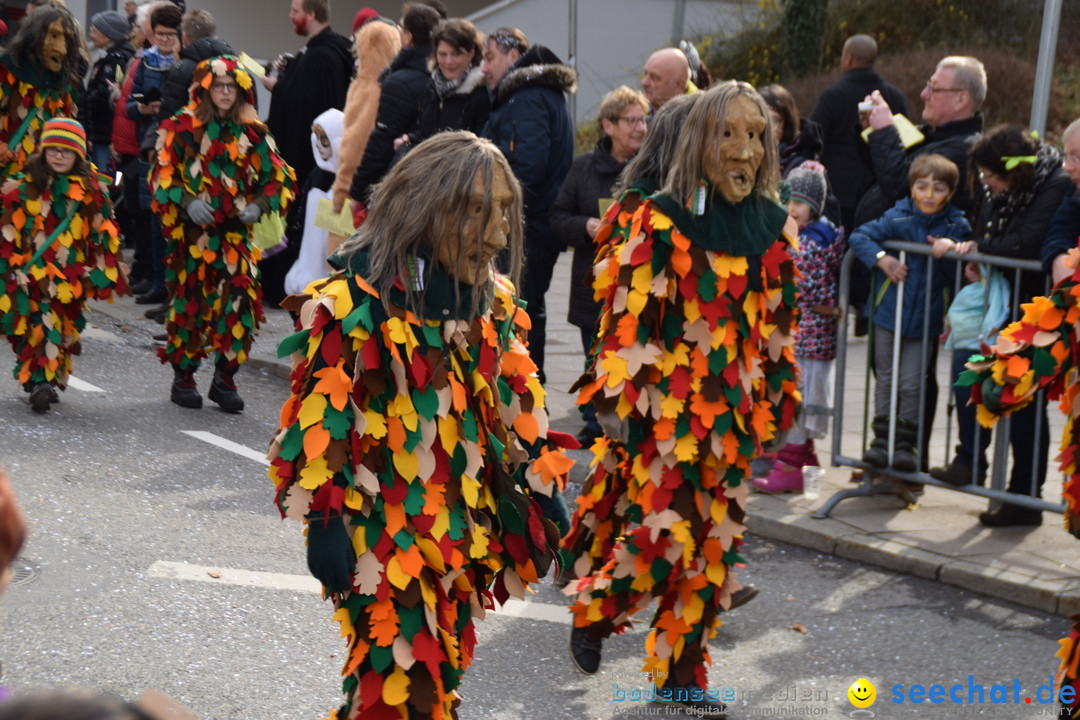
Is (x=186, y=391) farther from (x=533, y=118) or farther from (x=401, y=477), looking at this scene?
(x=401, y=477)

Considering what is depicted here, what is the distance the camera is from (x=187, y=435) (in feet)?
23.2

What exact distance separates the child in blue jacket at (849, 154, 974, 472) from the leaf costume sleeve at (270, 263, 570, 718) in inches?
130

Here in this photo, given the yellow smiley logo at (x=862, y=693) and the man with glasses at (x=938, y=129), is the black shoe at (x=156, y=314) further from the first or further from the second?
the yellow smiley logo at (x=862, y=693)

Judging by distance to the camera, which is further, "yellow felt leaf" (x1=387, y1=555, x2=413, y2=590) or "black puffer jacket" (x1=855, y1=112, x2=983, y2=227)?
A: "black puffer jacket" (x1=855, y1=112, x2=983, y2=227)

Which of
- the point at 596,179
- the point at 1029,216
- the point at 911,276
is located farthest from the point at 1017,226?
the point at 596,179

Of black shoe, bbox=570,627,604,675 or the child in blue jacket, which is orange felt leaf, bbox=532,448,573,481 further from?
the child in blue jacket

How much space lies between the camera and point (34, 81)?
9.04 metres

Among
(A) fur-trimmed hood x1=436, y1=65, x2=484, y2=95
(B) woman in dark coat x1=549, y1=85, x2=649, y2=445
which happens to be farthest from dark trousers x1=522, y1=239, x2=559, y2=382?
(A) fur-trimmed hood x1=436, y1=65, x2=484, y2=95

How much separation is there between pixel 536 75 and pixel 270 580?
311cm

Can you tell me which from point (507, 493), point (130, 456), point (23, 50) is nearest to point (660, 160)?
point (507, 493)

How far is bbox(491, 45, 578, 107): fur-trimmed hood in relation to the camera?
689 centimetres

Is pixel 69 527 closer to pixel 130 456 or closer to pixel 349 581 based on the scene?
pixel 130 456

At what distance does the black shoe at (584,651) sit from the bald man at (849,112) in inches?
215

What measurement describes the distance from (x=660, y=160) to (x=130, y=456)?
3455 mm
